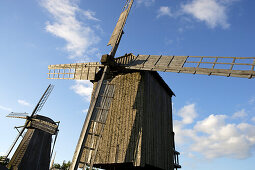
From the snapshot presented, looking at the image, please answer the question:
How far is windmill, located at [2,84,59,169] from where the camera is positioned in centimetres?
1645

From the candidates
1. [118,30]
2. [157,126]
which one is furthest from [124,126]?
[118,30]

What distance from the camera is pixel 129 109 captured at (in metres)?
12.3

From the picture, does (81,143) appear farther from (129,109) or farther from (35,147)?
(35,147)

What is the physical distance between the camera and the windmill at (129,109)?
10227mm

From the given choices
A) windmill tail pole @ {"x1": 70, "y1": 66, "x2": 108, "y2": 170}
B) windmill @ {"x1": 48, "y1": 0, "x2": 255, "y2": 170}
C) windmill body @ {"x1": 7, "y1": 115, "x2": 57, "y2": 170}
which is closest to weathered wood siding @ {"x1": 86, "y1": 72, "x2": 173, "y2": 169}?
windmill @ {"x1": 48, "y1": 0, "x2": 255, "y2": 170}

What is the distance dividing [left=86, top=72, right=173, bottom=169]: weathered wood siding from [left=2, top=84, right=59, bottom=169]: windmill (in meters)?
7.99

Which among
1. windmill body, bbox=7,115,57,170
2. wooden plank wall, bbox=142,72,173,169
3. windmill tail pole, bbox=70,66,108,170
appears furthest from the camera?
windmill body, bbox=7,115,57,170

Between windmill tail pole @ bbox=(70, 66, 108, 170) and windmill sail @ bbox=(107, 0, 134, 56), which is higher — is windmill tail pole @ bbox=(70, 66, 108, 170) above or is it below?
below

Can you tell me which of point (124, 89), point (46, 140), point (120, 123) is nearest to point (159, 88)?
point (124, 89)

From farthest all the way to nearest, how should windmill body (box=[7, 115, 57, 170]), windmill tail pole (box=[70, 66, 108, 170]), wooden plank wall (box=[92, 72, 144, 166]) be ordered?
windmill body (box=[7, 115, 57, 170]), wooden plank wall (box=[92, 72, 144, 166]), windmill tail pole (box=[70, 66, 108, 170])

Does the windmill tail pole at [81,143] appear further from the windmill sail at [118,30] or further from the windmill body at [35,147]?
the windmill body at [35,147]

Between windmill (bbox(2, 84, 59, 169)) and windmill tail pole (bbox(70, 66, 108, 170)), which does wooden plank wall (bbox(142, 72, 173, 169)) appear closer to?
windmill tail pole (bbox(70, 66, 108, 170))

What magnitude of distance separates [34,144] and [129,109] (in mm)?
10410

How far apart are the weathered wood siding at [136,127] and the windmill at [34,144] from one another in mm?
7992
